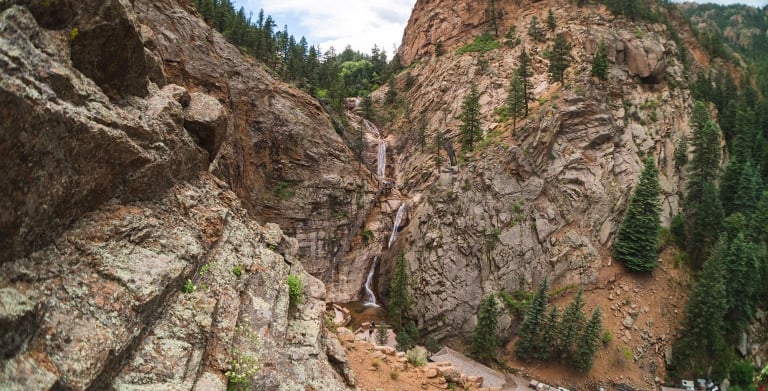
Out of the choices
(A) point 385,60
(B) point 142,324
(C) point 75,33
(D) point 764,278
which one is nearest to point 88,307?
(B) point 142,324

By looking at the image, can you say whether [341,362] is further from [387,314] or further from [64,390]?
[387,314]

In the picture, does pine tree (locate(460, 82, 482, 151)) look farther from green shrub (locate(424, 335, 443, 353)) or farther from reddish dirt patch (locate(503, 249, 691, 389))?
green shrub (locate(424, 335, 443, 353))

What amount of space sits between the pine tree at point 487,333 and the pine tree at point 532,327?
2.54 meters

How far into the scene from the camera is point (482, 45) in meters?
73.4

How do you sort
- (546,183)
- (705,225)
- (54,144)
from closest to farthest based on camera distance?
1. (54,144)
2. (705,225)
3. (546,183)

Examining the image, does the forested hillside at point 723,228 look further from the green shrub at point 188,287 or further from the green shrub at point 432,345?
the green shrub at point 188,287

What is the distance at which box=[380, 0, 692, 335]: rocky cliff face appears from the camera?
42625mm

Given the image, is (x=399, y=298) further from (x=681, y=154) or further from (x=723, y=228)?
(x=681, y=154)

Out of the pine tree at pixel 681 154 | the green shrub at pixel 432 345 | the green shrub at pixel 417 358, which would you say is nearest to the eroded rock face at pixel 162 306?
the green shrub at pixel 417 358

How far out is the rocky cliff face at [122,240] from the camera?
230 inches

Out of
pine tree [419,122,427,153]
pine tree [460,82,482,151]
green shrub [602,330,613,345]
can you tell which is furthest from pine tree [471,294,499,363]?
pine tree [419,122,427,153]

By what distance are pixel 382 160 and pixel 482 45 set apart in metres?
30.0

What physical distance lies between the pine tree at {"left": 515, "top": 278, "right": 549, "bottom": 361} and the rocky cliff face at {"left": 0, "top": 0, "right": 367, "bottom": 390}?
2906cm

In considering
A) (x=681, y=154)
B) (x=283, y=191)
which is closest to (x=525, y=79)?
(x=681, y=154)
